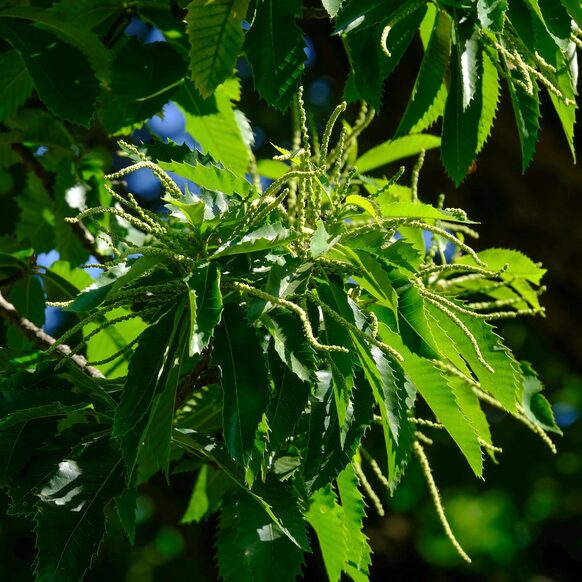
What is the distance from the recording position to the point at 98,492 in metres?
1.34

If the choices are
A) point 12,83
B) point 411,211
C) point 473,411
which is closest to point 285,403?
point 411,211

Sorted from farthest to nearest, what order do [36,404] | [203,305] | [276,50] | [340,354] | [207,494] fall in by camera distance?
[207,494]
[276,50]
[36,404]
[340,354]
[203,305]

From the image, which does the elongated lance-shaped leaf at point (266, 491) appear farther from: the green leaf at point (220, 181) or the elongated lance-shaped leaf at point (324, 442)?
the green leaf at point (220, 181)

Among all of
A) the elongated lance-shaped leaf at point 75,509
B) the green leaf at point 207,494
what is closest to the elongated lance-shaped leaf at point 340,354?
the elongated lance-shaped leaf at point 75,509

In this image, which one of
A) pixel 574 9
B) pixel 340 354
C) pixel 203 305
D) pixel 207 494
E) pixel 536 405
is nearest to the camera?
pixel 203 305

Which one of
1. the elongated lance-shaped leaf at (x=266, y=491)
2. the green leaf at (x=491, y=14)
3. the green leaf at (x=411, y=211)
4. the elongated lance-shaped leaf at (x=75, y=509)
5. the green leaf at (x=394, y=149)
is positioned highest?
the green leaf at (x=491, y=14)

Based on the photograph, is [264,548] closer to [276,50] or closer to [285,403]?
[285,403]

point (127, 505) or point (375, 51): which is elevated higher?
point (375, 51)

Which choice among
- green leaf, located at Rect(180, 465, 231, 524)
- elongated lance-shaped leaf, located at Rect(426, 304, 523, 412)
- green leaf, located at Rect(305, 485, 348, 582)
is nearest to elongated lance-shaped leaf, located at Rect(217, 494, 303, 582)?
green leaf, located at Rect(305, 485, 348, 582)

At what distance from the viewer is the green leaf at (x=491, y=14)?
1377mm

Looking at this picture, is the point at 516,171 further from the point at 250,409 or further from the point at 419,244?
the point at 250,409

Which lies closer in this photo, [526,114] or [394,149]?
[526,114]

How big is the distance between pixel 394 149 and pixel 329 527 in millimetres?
767

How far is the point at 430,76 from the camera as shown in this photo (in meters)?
1.65
